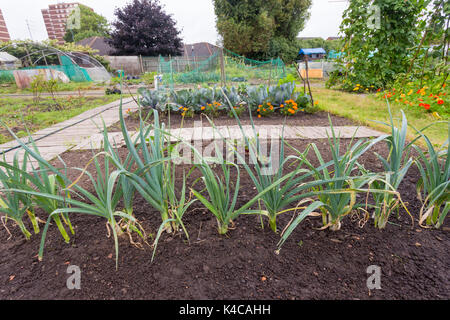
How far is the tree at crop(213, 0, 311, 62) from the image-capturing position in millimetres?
18188

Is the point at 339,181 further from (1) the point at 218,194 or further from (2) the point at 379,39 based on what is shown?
(2) the point at 379,39

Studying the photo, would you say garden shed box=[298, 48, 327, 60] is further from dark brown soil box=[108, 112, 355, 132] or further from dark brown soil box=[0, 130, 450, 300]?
dark brown soil box=[0, 130, 450, 300]

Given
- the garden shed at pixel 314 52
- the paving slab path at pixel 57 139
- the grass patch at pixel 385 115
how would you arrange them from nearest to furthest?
1. the paving slab path at pixel 57 139
2. the grass patch at pixel 385 115
3. the garden shed at pixel 314 52

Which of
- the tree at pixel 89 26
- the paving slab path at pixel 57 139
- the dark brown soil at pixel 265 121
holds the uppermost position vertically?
the tree at pixel 89 26

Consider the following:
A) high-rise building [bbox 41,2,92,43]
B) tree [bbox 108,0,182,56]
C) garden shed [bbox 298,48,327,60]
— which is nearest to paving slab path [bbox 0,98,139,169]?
tree [bbox 108,0,182,56]

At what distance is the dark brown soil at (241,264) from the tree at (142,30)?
2331cm

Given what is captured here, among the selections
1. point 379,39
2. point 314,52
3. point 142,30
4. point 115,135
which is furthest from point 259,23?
point 115,135

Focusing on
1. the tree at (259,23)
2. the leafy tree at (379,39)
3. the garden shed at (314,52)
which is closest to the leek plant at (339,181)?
the leafy tree at (379,39)

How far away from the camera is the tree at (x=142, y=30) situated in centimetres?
2069

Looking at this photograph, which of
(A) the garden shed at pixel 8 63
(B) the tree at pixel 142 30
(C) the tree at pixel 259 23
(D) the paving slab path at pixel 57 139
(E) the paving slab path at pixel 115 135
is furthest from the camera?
(B) the tree at pixel 142 30

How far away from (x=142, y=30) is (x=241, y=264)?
945 inches

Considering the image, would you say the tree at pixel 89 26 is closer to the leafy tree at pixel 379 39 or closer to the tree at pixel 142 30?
the tree at pixel 142 30

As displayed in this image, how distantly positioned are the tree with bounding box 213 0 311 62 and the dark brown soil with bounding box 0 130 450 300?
1983 centimetres

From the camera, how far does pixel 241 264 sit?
917 mm
